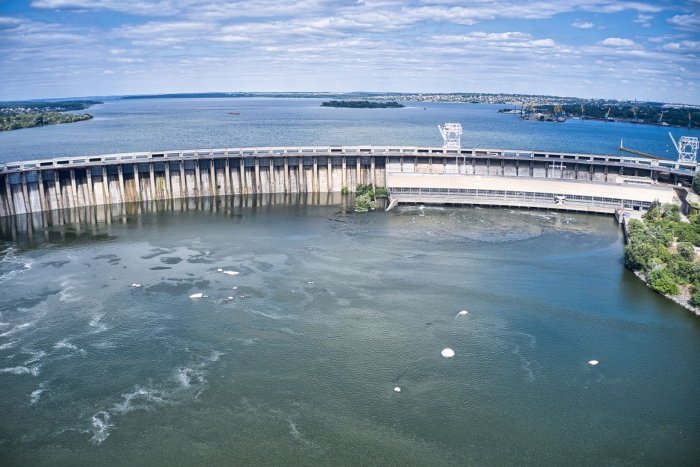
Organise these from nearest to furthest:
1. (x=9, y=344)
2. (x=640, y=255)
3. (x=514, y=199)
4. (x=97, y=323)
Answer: (x=9, y=344) → (x=97, y=323) → (x=640, y=255) → (x=514, y=199)

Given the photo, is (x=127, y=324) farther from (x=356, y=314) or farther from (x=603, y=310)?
(x=603, y=310)

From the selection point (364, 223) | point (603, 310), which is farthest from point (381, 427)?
point (364, 223)

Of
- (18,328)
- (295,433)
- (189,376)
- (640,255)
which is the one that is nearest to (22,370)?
(18,328)

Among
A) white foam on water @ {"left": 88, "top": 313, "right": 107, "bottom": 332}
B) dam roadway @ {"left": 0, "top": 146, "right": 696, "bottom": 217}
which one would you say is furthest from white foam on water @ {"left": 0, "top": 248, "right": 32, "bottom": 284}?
dam roadway @ {"left": 0, "top": 146, "right": 696, "bottom": 217}

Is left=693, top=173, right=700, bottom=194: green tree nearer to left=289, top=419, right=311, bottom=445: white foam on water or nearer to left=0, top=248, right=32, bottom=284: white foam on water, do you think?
left=289, top=419, right=311, bottom=445: white foam on water

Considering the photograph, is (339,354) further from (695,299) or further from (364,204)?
(364,204)
